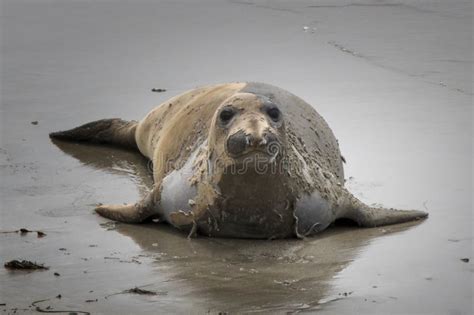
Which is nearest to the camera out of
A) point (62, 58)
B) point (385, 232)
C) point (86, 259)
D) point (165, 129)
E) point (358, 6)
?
point (86, 259)

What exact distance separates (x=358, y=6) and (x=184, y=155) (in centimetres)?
943

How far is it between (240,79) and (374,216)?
4.88 metres

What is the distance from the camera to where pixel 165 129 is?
9.78 m

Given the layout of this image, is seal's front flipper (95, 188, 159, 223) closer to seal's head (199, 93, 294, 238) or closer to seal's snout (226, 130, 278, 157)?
seal's head (199, 93, 294, 238)

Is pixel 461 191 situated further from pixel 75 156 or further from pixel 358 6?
pixel 358 6

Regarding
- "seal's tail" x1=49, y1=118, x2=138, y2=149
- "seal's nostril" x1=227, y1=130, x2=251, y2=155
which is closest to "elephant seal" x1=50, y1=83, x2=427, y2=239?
"seal's nostril" x1=227, y1=130, x2=251, y2=155

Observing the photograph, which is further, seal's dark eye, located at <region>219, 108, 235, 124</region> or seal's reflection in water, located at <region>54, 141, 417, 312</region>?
seal's dark eye, located at <region>219, 108, 235, 124</region>

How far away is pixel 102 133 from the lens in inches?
434

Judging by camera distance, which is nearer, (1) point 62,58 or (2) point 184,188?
(2) point 184,188

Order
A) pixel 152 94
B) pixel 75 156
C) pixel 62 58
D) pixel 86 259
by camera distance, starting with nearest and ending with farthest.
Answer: pixel 86 259
pixel 75 156
pixel 152 94
pixel 62 58

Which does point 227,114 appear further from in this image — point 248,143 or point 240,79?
point 240,79

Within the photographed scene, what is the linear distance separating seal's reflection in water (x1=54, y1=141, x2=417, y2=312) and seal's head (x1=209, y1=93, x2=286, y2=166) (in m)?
0.54

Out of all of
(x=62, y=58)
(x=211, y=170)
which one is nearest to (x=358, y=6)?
(x=62, y=58)

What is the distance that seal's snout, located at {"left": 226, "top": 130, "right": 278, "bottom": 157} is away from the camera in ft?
24.1
